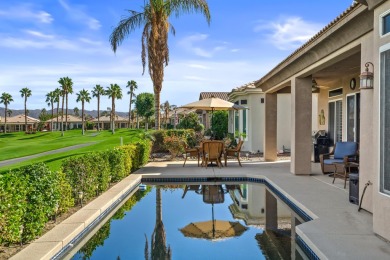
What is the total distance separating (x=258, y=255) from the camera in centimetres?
524

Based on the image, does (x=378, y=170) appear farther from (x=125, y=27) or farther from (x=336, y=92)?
(x=125, y=27)

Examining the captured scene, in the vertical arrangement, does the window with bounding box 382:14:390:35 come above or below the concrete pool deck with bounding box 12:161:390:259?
above

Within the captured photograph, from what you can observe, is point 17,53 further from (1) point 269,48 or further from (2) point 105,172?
(2) point 105,172

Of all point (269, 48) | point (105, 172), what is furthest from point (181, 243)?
point (269, 48)

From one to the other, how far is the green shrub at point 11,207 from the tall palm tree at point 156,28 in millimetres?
14324

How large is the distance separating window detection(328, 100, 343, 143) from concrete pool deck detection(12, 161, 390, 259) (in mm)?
3966

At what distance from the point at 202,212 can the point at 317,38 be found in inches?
190

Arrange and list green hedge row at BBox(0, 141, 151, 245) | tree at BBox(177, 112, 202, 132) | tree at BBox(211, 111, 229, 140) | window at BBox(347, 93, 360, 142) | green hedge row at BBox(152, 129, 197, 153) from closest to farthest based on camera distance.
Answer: green hedge row at BBox(0, 141, 151, 245), window at BBox(347, 93, 360, 142), green hedge row at BBox(152, 129, 197, 153), tree at BBox(211, 111, 229, 140), tree at BBox(177, 112, 202, 132)

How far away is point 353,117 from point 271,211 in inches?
263

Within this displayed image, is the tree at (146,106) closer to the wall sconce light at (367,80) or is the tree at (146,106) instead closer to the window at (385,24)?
the wall sconce light at (367,80)

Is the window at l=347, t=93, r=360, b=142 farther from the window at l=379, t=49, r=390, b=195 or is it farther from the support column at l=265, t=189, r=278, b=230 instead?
the window at l=379, t=49, r=390, b=195

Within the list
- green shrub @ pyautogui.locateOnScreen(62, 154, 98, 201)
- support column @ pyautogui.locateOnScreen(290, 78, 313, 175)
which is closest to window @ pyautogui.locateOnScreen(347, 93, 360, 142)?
support column @ pyautogui.locateOnScreen(290, 78, 313, 175)

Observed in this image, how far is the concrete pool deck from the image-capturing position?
4543 millimetres

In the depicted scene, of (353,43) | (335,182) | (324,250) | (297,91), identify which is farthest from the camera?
(297,91)
